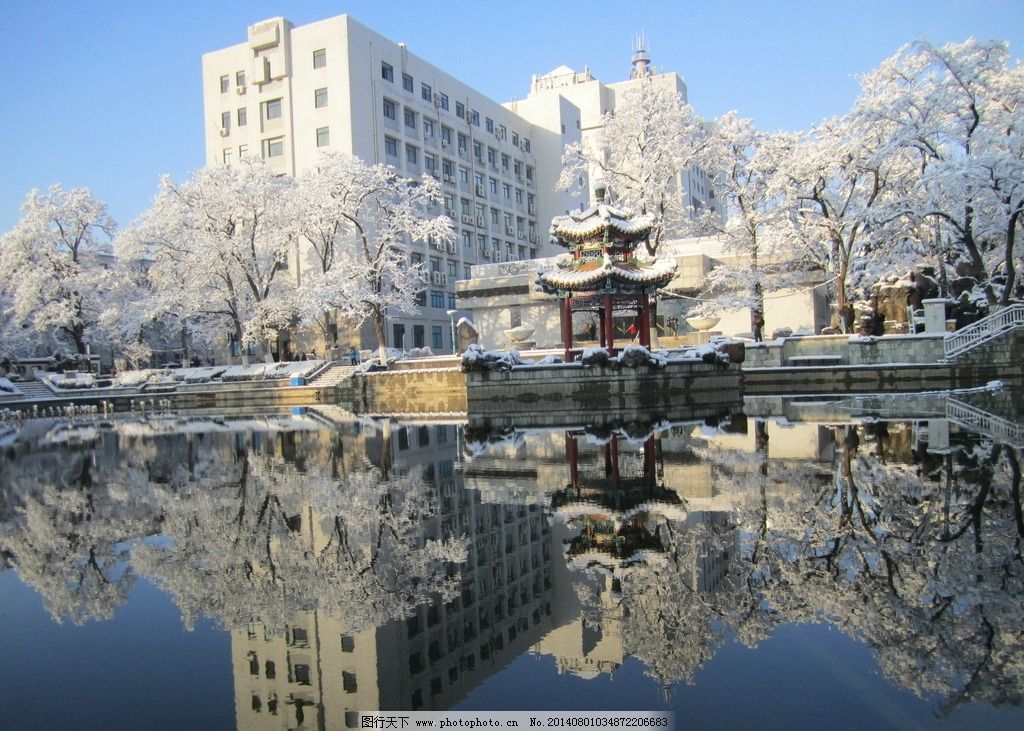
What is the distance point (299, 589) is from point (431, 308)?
51.3 metres

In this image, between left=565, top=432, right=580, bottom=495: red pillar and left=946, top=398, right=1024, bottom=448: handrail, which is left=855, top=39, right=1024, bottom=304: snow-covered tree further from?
left=565, top=432, right=580, bottom=495: red pillar

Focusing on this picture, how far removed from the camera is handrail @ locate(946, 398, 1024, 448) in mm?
12282

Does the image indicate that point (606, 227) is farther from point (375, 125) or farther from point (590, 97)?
point (590, 97)

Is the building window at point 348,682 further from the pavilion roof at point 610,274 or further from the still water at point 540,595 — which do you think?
the pavilion roof at point 610,274

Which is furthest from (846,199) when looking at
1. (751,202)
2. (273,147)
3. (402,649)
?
(273,147)

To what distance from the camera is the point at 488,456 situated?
13.9 m

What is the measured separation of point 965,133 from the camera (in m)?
28.7

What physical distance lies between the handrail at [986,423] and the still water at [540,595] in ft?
1.98

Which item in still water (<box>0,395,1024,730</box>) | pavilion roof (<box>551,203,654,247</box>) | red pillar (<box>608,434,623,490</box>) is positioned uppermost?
pavilion roof (<box>551,203,654,247</box>)

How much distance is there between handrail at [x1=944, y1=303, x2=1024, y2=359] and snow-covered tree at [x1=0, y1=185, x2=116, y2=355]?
154 ft

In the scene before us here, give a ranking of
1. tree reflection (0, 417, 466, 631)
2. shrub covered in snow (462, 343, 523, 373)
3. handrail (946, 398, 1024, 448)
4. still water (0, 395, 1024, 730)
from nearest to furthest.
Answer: still water (0, 395, 1024, 730) → tree reflection (0, 417, 466, 631) → handrail (946, 398, 1024, 448) → shrub covered in snow (462, 343, 523, 373)

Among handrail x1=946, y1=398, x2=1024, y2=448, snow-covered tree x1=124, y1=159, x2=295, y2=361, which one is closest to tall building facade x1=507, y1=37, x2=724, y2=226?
snow-covered tree x1=124, y1=159, x2=295, y2=361

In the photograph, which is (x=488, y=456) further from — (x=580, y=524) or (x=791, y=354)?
(x=791, y=354)

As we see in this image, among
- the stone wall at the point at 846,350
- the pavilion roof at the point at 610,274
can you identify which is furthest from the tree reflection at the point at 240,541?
the stone wall at the point at 846,350
